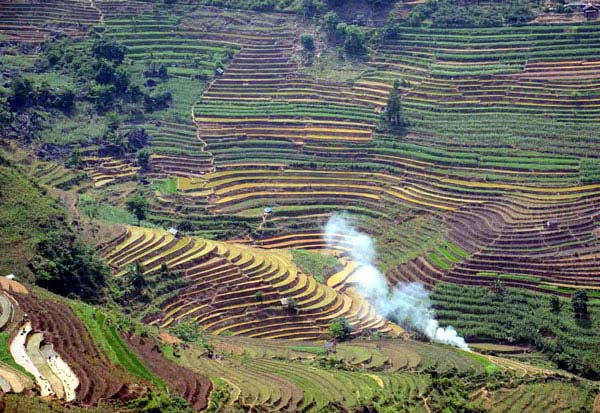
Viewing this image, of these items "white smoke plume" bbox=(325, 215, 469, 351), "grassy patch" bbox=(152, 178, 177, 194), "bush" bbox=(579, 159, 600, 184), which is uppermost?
"bush" bbox=(579, 159, 600, 184)

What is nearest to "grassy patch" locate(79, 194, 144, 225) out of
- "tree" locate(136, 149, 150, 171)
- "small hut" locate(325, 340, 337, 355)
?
"tree" locate(136, 149, 150, 171)

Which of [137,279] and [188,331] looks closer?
[188,331]

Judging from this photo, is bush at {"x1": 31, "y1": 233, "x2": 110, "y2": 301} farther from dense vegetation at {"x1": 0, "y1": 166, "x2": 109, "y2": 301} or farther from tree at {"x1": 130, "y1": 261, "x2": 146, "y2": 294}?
tree at {"x1": 130, "y1": 261, "x2": 146, "y2": 294}

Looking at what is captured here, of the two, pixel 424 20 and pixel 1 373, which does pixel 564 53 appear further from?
pixel 1 373

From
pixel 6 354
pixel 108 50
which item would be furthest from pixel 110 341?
pixel 108 50

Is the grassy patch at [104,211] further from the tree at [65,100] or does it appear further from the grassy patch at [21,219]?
the tree at [65,100]

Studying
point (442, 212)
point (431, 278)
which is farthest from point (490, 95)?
point (431, 278)

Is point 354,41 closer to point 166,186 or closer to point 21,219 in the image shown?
point 166,186
